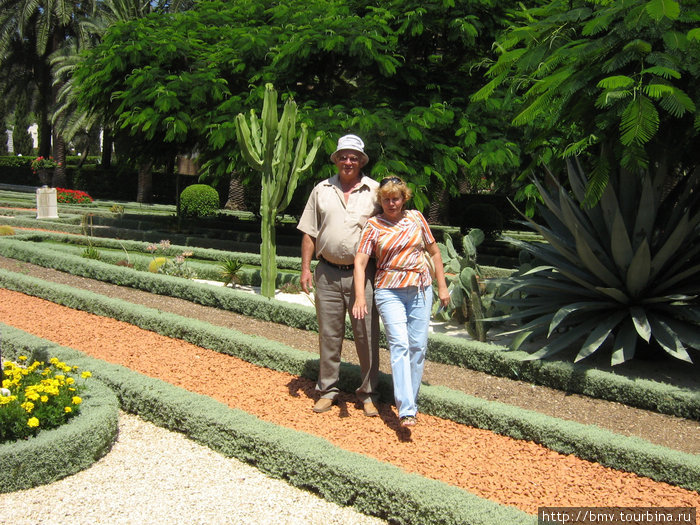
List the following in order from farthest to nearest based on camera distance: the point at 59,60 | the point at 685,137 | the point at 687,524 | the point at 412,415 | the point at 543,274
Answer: the point at 59,60, the point at 543,274, the point at 685,137, the point at 412,415, the point at 687,524

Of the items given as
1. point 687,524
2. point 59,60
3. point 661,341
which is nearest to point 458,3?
point 661,341

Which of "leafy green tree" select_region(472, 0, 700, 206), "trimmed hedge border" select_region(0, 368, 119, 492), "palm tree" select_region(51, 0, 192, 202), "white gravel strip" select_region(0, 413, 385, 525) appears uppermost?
"palm tree" select_region(51, 0, 192, 202)

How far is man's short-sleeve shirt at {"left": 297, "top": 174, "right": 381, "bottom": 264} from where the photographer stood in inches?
161

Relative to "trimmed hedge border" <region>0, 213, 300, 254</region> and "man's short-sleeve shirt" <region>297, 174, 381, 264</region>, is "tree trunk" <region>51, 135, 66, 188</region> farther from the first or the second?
"man's short-sleeve shirt" <region>297, 174, 381, 264</region>

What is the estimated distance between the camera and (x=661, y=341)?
5.16 meters

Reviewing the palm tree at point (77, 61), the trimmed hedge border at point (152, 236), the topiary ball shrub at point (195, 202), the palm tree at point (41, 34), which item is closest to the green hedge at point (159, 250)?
the trimmed hedge border at point (152, 236)

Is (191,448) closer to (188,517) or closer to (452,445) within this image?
(188,517)

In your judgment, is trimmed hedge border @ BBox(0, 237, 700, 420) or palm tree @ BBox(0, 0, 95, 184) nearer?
trimmed hedge border @ BBox(0, 237, 700, 420)

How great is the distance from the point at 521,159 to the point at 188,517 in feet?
34.9

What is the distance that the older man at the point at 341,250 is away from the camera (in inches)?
162

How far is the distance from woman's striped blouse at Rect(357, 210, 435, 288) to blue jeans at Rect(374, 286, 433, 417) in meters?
0.06

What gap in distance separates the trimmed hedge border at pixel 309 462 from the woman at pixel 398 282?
0.66 metres

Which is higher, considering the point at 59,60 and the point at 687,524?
the point at 59,60

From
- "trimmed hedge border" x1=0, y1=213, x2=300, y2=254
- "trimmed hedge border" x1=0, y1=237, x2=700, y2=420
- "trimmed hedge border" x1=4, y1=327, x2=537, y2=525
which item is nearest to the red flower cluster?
"trimmed hedge border" x1=0, y1=213, x2=300, y2=254
